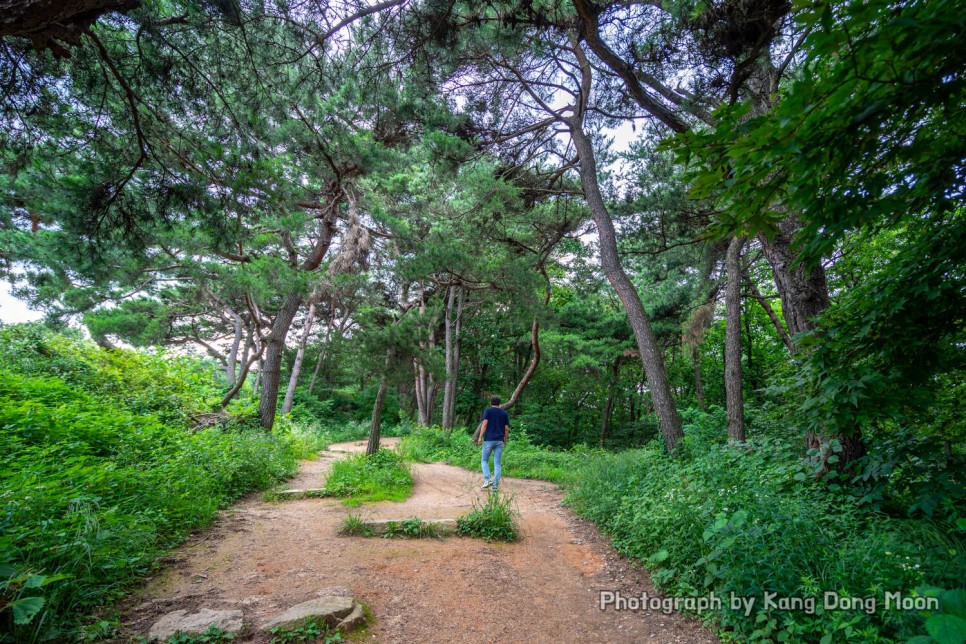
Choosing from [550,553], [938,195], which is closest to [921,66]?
[938,195]

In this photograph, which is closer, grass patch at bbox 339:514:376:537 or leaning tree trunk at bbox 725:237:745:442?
→ grass patch at bbox 339:514:376:537

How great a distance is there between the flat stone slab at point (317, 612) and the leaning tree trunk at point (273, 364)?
766cm

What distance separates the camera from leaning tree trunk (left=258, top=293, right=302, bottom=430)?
9.45m

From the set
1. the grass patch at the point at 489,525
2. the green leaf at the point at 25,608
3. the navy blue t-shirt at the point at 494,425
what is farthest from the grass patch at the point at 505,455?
the green leaf at the point at 25,608

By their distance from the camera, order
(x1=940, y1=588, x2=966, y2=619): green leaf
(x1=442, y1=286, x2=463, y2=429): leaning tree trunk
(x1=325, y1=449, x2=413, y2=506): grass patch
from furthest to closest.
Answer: (x1=442, y1=286, x2=463, y2=429): leaning tree trunk → (x1=325, y1=449, x2=413, y2=506): grass patch → (x1=940, y1=588, x2=966, y2=619): green leaf

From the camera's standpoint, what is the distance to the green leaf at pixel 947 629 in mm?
1538

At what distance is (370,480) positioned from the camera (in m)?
6.78

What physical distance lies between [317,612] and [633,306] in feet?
20.1

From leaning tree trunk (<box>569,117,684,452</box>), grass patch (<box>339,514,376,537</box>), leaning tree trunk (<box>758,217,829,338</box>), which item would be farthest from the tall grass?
grass patch (<box>339,514,376,537</box>)

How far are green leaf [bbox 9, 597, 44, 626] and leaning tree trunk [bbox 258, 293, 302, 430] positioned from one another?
25.6 feet

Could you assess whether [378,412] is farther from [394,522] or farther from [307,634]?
[307,634]

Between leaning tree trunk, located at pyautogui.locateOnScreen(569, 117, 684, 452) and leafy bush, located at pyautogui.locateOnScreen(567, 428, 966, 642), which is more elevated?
leaning tree trunk, located at pyautogui.locateOnScreen(569, 117, 684, 452)

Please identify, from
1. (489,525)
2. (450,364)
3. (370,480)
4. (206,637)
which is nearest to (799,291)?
(489,525)

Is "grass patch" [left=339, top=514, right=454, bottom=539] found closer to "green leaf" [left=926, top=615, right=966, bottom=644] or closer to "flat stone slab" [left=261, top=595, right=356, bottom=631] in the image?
"flat stone slab" [left=261, top=595, right=356, bottom=631]
